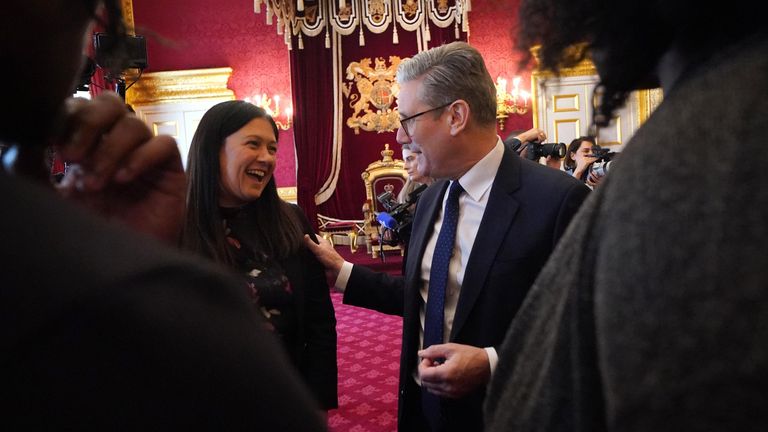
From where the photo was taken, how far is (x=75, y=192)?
2.18 feet

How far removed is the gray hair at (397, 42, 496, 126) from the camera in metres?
1.93

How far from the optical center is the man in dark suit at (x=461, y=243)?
5.27 feet

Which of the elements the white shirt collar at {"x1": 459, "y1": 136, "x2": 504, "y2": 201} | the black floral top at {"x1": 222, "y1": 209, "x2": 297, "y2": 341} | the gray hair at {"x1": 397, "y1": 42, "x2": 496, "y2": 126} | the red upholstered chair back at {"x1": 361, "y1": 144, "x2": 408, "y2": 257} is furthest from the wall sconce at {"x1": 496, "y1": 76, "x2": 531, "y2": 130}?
the black floral top at {"x1": 222, "y1": 209, "x2": 297, "y2": 341}

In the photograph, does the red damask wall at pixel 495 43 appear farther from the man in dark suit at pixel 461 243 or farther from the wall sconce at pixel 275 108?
the man in dark suit at pixel 461 243

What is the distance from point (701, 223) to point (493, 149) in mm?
1441

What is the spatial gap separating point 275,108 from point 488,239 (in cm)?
810

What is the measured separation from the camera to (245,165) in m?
1.87

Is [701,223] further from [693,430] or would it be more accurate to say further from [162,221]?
[162,221]

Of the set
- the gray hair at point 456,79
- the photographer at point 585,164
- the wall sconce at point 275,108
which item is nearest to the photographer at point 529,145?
the photographer at point 585,164

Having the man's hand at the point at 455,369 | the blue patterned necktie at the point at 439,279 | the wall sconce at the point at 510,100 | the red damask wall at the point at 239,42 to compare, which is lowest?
the man's hand at the point at 455,369

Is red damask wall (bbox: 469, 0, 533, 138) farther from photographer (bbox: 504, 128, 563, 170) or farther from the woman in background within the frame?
the woman in background

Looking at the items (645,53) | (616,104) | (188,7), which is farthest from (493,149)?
(188,7)

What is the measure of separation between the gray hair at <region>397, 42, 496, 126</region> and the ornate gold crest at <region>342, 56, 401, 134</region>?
742 cm

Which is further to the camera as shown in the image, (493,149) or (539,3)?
(493,149)
